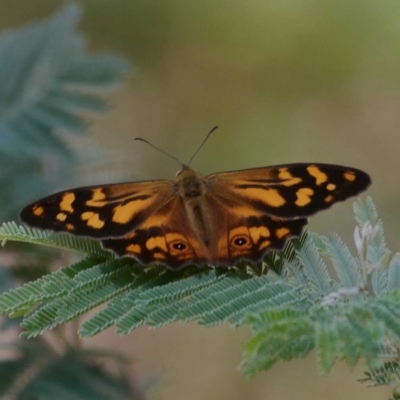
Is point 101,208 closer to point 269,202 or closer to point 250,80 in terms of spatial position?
point 269,202

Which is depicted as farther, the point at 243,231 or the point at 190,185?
the point at 190,185

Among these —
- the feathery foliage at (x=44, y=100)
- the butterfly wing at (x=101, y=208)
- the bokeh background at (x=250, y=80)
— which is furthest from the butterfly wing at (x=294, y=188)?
the bokeh background at (x=250, y=80)

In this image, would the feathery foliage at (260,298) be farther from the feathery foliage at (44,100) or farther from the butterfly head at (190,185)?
the feathery foliage at (44,100)

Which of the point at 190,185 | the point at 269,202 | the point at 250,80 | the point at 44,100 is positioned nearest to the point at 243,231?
the point at 269,202

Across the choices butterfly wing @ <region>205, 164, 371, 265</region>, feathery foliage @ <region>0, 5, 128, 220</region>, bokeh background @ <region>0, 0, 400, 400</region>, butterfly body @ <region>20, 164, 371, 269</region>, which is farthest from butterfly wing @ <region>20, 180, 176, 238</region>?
bokeh background @ <region>0, 0, 400, 400</region>

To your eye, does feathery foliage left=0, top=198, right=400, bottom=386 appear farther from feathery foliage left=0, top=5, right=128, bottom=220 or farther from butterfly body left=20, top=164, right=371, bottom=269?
feathery foliage left=0, top=5, right=128, bottom=220

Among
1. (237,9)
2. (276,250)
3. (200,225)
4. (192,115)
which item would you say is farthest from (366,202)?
(237,9)

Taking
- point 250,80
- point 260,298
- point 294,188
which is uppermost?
point 250,80
